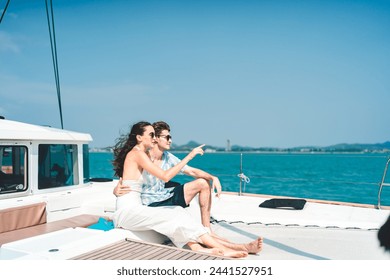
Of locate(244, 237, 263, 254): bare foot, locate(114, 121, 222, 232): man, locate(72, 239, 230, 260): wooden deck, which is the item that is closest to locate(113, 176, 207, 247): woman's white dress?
locate(114, 121, 222, 232): man

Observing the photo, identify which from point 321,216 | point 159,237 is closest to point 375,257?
point 321,216

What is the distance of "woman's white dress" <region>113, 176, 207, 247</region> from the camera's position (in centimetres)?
299

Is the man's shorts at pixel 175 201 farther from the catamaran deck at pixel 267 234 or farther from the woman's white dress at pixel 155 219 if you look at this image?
the catamaran deck at pixel 267 234

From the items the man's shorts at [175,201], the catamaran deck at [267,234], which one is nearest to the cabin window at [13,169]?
the catamaran deck at [267,234]

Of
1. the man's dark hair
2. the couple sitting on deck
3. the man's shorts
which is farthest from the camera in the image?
the man's dark hair

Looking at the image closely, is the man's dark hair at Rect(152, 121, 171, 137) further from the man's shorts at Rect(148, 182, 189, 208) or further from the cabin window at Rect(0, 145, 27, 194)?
the cabin window at Rect(0, 145, 27, 194)

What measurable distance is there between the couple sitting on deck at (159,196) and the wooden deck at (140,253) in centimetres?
21

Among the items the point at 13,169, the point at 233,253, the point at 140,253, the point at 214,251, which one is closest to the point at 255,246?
the point at 233,253

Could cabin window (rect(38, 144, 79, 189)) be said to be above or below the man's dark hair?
below

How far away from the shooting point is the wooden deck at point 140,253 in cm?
258

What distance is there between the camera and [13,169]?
4.33 meters

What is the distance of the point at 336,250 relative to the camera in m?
3.23

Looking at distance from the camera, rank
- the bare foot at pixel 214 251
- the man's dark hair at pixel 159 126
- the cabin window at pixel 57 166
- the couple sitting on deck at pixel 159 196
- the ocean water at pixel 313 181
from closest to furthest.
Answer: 1. the bare foot at pixel 214 251
2. the couple sitting on deck at pixel 159 196
3. the man's dark hair at pixel 159 126
4. the cabin window at pixel 57 166
5. the ocean water at pixel 313 181
